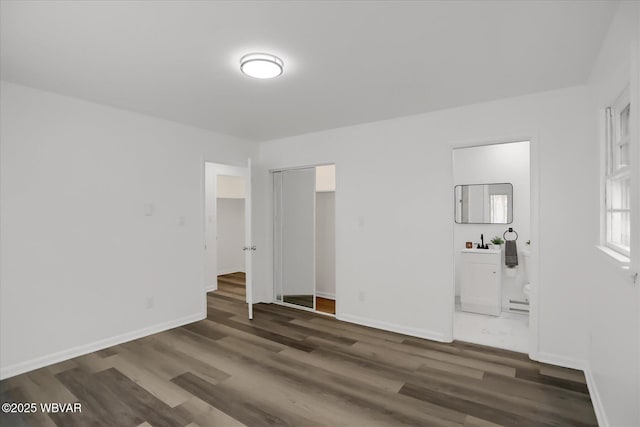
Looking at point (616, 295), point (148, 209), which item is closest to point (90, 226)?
point (148, 209)

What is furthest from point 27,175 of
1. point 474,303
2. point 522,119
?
point 474,303

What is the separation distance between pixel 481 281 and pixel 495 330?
766 mm

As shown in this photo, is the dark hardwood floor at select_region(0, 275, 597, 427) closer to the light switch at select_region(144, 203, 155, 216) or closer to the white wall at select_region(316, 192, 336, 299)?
the light switch at select_region(144, 203, 155, 216)

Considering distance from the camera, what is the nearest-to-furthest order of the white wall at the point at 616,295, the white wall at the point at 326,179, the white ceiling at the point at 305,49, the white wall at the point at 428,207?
the white wall at the point at 616,295 → the white ceiling at the point at 305,49 → the white wall at the point at 428,207 → the white wall at the point at 326,179

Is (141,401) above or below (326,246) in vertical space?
below

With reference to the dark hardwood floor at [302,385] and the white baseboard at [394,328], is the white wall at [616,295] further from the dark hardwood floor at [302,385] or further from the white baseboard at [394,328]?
the white baseboard at [394,328]

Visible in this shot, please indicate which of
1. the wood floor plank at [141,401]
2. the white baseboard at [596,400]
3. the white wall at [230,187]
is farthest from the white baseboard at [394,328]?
the white wall at [230,187]

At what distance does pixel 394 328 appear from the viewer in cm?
382

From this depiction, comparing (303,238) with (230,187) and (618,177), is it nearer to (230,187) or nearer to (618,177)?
(230,187)

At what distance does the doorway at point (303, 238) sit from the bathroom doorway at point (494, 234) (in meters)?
1.98

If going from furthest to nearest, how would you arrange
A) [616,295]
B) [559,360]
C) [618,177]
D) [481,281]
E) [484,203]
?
1. [484,203]
2. [481,281]
3. [559,360]
4. [618,177]
5. [616,295]

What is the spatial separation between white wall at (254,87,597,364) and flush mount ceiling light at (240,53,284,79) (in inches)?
72.6

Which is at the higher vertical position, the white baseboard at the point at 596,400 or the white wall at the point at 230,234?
the white wall at the point at 230,234

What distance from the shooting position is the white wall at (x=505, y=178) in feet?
14.9
